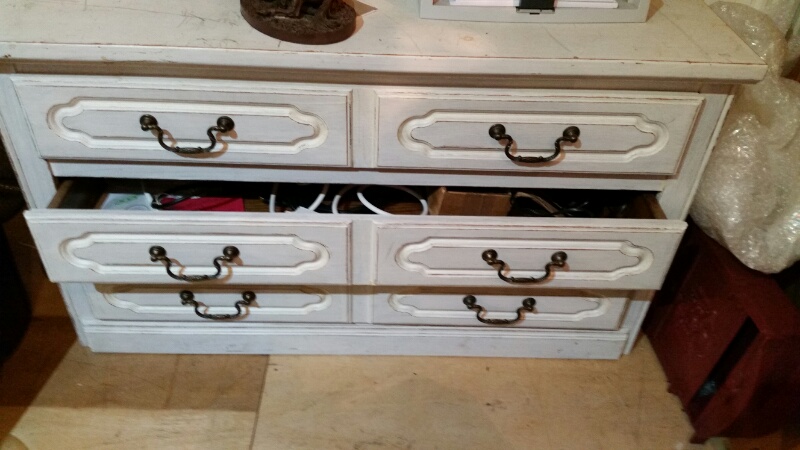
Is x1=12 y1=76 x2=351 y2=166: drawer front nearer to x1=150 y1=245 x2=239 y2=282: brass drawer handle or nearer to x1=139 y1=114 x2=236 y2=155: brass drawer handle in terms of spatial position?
x1=139 y1=114 x2=236 y2=155: brass drawer handle

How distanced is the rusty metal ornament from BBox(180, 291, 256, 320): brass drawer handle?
457 mm

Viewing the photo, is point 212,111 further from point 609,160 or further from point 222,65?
point 609,160

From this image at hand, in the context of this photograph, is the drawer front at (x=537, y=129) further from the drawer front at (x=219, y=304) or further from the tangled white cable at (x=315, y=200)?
the drawer front at (x=219, y=304)

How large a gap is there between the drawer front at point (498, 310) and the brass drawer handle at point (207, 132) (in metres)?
0.40

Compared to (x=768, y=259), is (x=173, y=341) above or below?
below

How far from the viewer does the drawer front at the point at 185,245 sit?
94 cm

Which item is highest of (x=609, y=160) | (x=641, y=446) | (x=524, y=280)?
(x=609, y=160)

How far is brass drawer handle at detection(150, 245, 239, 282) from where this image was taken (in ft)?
3.19

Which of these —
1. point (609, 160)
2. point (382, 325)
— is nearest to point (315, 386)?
point (382, 325)

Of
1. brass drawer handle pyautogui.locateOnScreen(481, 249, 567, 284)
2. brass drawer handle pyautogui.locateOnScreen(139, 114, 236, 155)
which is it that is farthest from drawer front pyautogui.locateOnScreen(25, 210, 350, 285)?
brass drawer handle pyautogui.locateOnScreen(481, 249, 567, 284)

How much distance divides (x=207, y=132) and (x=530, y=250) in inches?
20.2

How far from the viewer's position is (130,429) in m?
1.07

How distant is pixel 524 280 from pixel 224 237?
0.47 m

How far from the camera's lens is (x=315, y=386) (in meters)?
1.16
